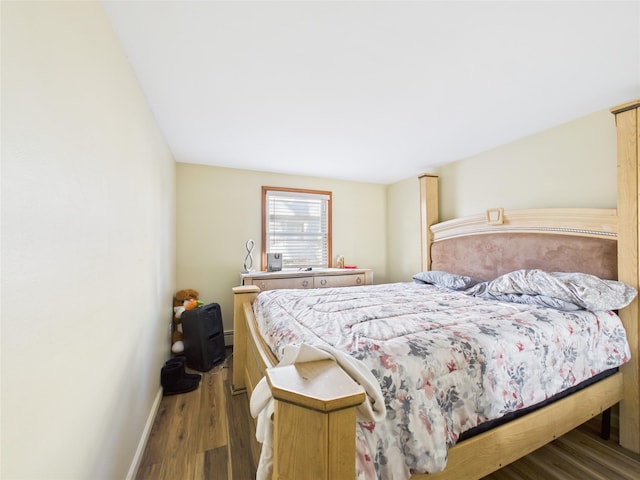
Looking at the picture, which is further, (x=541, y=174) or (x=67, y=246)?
(x=541, y=174)

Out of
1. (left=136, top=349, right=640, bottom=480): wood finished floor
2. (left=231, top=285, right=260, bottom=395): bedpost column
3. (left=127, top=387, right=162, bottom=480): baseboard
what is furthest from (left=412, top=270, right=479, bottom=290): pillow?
(left=127, top=387, right=162, bottom=480): baseboard

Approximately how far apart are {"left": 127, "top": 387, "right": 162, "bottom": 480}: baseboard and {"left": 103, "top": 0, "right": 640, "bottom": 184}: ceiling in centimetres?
228

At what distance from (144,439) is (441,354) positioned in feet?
6.27

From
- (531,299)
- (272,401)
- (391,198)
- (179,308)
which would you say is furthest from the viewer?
(391,198)

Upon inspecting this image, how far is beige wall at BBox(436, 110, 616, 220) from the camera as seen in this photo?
208 centimetres

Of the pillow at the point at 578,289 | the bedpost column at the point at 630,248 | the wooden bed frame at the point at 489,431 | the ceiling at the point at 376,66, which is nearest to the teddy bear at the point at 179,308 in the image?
the wooden bed frame at the point at 489,431

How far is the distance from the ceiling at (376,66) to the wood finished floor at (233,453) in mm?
2343

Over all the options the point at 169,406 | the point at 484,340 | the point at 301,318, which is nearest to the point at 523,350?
the point at 484,340

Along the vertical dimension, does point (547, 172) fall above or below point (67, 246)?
above

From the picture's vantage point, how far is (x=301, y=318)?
1.61 metres

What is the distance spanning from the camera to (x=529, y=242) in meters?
2.41

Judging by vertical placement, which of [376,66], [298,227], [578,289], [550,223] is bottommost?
[578,289]

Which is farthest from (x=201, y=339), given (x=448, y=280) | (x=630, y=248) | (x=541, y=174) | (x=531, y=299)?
(x=541, y=174)

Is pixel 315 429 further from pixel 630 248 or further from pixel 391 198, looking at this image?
pixel 391 198
